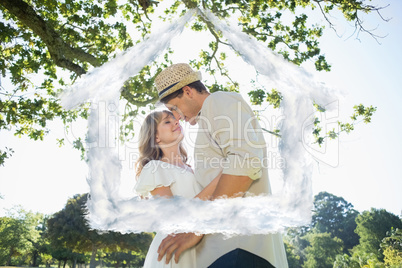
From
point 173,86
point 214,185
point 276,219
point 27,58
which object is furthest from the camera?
point 27,58

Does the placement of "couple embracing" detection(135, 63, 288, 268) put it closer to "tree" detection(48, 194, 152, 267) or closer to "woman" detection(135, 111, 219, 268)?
"woman" detection(135, 111, 219, 268)

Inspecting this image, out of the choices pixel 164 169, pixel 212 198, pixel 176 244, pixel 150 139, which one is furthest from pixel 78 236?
pixel 212 198

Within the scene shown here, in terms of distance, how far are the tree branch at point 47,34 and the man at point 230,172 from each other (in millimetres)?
6773

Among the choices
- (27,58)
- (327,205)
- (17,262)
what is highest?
(27,58)

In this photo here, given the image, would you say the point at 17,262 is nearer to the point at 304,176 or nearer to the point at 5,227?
the point at 5,227

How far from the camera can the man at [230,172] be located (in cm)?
177

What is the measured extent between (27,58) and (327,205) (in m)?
96.3

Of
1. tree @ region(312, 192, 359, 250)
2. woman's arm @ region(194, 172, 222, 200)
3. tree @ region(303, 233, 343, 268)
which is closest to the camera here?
woman's arm @ region(194, 172, 222, 200)

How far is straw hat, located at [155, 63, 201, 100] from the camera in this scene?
2.33 meters

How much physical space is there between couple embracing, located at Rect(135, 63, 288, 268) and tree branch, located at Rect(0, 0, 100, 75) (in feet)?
20.5

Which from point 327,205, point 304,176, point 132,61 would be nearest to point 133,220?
point 304,176

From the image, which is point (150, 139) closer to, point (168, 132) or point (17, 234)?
point (168, 132)

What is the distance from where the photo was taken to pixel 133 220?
167 cm

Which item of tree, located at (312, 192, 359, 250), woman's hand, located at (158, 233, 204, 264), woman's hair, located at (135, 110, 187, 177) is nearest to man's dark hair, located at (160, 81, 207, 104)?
woman's hair, located at (135, 110, 187, 177)
